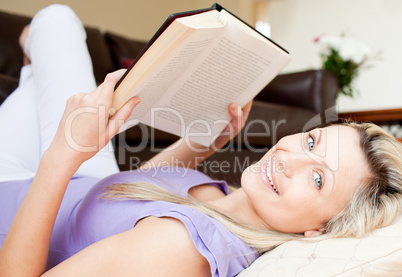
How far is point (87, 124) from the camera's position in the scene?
632mm

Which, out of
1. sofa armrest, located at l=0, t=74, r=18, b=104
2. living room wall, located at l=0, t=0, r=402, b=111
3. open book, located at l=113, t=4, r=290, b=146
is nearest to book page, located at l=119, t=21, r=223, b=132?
open book, located at l=113, t=4, r=290, b=146

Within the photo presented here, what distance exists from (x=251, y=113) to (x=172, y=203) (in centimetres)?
130

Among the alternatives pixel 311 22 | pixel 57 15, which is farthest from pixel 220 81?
pixel 311 22

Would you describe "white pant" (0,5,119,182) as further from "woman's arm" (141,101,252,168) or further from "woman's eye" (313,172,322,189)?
"woman's eye" (313,172,322,189)

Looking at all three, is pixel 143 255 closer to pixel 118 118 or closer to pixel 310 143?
pixel 118 118

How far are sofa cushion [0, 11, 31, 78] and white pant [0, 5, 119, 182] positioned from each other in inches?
28.6

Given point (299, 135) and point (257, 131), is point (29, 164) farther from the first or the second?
point (257, 131)

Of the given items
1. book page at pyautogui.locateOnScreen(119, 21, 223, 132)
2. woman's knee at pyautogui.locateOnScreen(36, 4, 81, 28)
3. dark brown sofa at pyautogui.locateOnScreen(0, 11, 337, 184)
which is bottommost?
dark brown sofa at pyautogui.locateOnScreen(0, 11, 337, 184)

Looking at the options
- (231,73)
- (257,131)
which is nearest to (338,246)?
(231,73)

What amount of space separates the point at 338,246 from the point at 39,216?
1.64 ft

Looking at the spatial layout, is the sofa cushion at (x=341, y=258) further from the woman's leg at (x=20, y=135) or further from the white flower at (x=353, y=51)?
the white flower at (x=353, y=51)

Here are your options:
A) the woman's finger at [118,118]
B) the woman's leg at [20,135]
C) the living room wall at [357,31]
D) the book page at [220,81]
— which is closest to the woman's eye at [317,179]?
the book page at [220,81]

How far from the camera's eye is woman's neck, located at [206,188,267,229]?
83cm

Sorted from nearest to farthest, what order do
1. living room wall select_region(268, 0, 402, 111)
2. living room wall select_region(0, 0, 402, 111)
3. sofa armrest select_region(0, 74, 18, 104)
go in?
1. sofa armrest select_region(0, 74, 18, 104)
2. living room wall select_region(0, 0, 402, 111)
3. living room wall select_region(268, 0, 402, 111)
